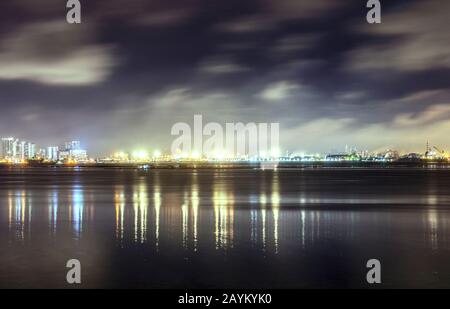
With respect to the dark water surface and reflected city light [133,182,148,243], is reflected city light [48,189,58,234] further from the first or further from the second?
reflected city light [133,182,148,243]

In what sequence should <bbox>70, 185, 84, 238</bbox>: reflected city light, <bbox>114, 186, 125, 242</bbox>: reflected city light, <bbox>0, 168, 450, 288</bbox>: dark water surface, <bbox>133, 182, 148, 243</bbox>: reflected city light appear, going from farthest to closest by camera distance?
<bbox>70, 185, 84, 238</bbox>: reflected city light → <bbox>114, 186, 125, 242</bbox>: reflected city light → <bbox>133, 182, 148, 243</bbox>: reflected city light → <bbox>0, 168, 450, 288</bbox>: dark water surface

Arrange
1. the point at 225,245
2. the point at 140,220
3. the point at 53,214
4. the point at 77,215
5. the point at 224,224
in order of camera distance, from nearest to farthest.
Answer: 1. the point at 225,245
2. the point at 224,224
3. the point at 140,220
4. the point at 77,215
5. the point at 53,214

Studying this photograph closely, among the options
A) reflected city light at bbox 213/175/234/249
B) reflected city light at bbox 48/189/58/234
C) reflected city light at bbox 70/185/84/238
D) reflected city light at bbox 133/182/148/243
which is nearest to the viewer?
reflected city light at bbox 213/175/234/249

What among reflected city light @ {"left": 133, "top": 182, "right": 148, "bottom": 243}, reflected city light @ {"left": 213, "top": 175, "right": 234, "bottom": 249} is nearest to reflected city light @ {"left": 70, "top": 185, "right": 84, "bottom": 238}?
reflected city light @ {"left": 133, "top": 182, "right": 148, "bottom": 243}

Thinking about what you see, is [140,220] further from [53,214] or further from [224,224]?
[53,214]

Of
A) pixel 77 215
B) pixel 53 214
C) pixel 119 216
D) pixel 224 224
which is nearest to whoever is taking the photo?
pixel 224 224

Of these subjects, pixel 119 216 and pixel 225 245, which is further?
pixel 119 216

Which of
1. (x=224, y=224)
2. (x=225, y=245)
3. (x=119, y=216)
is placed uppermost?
(x=119, y=216)

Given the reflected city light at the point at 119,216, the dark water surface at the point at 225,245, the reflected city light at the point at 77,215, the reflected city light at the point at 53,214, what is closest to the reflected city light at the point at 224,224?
the dark water surface at the point at 225,245

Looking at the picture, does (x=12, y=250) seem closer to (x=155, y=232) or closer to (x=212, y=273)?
(x=155, y=232)

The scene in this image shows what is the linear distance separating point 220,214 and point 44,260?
13.6 metres

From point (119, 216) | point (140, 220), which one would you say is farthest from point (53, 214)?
point (140, 220)

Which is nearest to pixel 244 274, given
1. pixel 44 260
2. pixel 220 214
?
pixel 44 260
